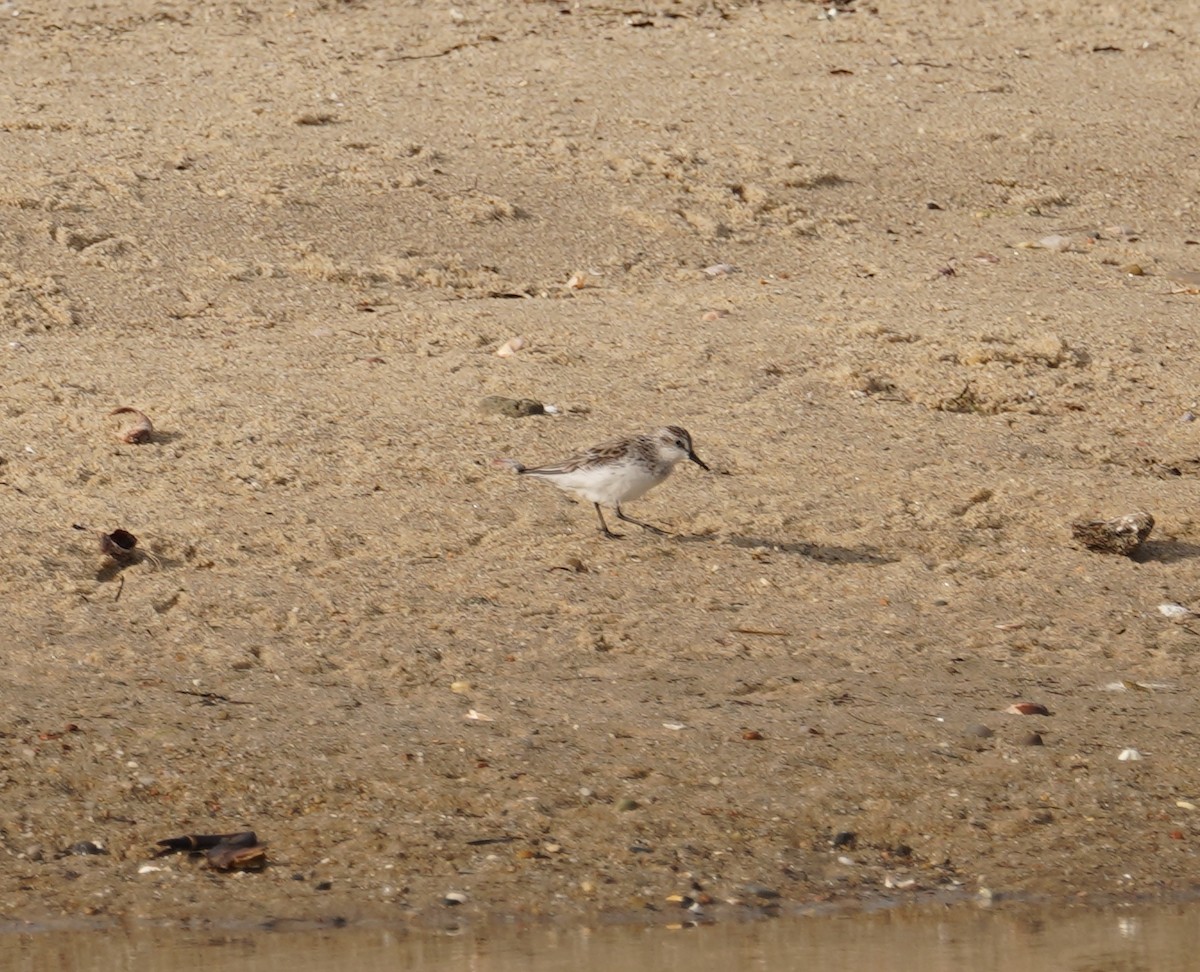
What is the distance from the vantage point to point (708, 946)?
17.1 ft

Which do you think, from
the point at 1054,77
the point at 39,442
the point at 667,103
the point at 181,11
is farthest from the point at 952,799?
the point at 181,11

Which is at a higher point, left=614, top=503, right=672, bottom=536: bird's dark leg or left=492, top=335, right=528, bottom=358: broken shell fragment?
left=492, top=335, right=528, bottom=358: broken shell fragment

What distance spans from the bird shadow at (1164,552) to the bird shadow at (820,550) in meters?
0.88

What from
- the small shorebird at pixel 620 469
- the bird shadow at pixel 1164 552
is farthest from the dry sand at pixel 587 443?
the small shorebird at pixel 620 469

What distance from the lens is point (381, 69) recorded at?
38.6 feet

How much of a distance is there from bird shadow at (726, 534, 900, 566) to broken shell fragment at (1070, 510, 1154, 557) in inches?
26.5

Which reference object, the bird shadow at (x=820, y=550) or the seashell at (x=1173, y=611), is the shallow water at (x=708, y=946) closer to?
the seashell at (x=1173, y=611)

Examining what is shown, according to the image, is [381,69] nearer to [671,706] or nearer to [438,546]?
[438,546]

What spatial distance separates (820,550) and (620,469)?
799 mm

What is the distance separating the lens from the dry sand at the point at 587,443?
5648 mm

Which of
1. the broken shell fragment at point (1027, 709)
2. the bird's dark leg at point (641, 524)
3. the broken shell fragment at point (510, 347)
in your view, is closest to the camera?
the broken shell fragment at point (1027, 709)

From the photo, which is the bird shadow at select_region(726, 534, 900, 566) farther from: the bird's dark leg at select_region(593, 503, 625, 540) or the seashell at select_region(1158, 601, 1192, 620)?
the seashell at select_region(1158, 601, 1192, 620)

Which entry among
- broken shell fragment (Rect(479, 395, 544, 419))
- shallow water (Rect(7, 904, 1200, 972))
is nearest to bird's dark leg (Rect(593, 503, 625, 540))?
broken shell fragment (Rect(479, 395, 544, 419))

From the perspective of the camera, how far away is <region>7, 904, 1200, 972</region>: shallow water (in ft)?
16.5
